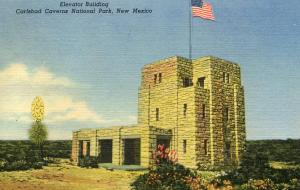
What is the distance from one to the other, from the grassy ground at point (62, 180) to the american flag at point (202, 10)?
10802mm

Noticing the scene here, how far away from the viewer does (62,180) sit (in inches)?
818

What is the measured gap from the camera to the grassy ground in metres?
18.2

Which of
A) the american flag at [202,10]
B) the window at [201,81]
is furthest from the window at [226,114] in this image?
the american flag at [202,10]

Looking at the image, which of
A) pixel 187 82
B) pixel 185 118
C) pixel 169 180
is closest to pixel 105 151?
pixel 185 118

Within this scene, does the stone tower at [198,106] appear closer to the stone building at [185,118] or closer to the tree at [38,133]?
the stone building at [185,118]

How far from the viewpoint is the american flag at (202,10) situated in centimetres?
2348

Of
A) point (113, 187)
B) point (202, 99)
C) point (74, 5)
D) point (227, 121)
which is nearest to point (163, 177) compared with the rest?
point (113, 187)

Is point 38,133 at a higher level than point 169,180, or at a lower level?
higher

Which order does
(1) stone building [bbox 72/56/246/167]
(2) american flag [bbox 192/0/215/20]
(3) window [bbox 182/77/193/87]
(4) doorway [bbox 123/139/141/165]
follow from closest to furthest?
1. (2) american flag [bbox 192/0/215/20]
2. (1) stone building [bbox 72/56/246/167]
3. (4) doorway [bbox 123/139/141/165]
4. (3) window [bbox 182/77/193/87]

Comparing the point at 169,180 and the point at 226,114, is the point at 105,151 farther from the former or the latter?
the point at 169,180

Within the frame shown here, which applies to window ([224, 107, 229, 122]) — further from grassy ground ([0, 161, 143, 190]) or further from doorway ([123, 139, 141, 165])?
grassy ground ([0, 161, 143, 190])

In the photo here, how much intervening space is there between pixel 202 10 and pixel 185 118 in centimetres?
909

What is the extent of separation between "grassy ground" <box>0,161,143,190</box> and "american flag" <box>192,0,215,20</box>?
35.4 ft

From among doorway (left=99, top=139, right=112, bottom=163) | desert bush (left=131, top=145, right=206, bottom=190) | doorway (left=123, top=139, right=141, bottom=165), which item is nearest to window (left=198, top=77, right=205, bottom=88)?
doorway (left=123, top=139, right=141, bottom=165)
